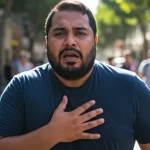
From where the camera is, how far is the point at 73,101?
7.82 feet

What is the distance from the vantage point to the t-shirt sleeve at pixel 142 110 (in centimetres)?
241

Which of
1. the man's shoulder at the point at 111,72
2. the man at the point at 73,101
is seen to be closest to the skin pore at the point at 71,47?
the man at the point at 73,101

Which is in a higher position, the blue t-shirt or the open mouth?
the open mouth

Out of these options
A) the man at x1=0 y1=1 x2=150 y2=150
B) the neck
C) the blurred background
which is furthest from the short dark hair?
the blurred background

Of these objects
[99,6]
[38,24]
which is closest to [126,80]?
[38,24]

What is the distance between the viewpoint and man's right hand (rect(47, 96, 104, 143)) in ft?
7.36

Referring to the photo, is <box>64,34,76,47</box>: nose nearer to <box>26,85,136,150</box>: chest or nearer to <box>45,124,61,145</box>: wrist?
<box>26,85,136,150</box>: chest

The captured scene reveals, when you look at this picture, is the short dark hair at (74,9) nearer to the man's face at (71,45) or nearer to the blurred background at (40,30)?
the man's face at (71,45)

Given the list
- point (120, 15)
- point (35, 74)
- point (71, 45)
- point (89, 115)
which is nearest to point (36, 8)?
point (120, 15)

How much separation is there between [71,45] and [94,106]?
33 cm

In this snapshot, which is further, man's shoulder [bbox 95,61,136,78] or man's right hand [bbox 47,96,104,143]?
man's shoulder [bbox 95,61,136,78]

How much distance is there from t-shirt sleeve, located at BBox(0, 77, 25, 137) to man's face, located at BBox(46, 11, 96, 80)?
24 centimetres

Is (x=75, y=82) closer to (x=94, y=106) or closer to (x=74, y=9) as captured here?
(x=94, y=106)

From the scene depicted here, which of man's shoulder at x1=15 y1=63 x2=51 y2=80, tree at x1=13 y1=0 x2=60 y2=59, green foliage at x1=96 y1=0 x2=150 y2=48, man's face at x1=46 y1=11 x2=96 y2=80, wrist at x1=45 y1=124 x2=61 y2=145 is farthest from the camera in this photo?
tree at x1=13 y1=0 x2=60 y2=59
